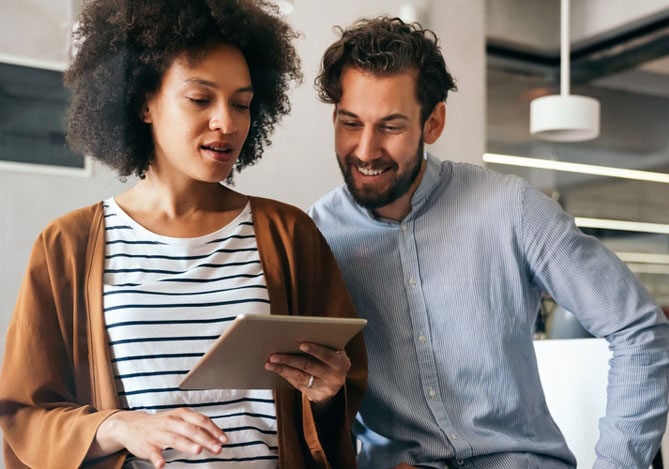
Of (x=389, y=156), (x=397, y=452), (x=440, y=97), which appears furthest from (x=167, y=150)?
(x=397, y=452)

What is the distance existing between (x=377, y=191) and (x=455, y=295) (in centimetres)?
21

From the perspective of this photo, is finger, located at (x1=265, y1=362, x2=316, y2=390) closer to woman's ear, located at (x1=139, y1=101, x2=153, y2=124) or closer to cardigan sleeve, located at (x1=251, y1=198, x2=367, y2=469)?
cardigan sleeve, located at (x1=251, y1=198, x2=367, y2=469)

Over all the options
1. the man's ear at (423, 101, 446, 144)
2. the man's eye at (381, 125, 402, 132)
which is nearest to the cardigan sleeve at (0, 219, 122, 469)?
the man's eye at (381, 125, 402, 132)

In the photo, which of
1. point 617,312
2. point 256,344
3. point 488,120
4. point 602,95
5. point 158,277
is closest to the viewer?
point 256,344

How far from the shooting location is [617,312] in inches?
55.4

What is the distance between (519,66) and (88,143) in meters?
0.93

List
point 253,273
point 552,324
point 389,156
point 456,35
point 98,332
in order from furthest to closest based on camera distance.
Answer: point 552,324
point 456,35
point 389,156
point 253,273
point 98,332

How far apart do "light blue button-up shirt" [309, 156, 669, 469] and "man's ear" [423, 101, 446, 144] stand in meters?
0.04

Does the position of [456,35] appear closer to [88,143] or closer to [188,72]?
[188,72]

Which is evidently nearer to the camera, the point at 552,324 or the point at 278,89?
the point at 278,89

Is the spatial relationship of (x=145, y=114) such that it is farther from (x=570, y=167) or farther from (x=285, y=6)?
(x=570, y=167)

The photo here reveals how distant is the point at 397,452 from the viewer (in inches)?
54.7

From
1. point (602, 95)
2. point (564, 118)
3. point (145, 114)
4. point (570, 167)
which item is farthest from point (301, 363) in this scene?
point (602, 95)

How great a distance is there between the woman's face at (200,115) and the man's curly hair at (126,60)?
0.04ft
